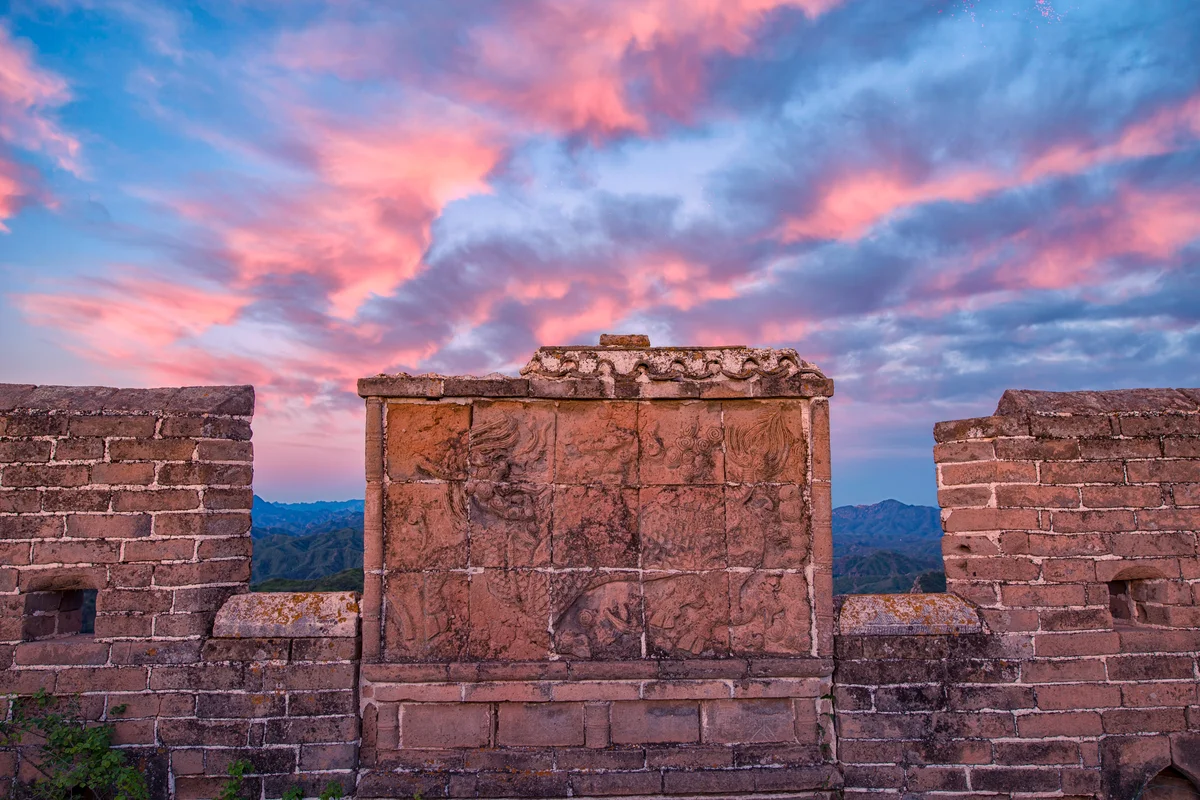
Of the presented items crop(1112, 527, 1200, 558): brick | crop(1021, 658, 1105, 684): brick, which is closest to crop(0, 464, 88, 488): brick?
crop(1021, 658, 1105, 684): brick

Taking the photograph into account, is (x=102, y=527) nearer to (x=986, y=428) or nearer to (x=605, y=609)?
(x=605, y=609)

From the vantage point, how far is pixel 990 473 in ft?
15.1

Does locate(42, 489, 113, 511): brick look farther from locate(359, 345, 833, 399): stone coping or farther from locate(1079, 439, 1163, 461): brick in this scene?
locate(1079, 439, 1163, 461): brick

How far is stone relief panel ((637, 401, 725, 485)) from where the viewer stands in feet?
14.7

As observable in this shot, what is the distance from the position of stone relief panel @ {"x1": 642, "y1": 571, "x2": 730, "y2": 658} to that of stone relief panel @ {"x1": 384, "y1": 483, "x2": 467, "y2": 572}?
1262 mm

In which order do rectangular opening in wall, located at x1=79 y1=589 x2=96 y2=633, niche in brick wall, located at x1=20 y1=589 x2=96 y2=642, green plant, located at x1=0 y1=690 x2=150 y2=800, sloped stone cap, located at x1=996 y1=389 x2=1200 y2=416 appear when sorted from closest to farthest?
green plant, located at x1=0 y1=690 x2=150 y2=800, niche in brick wall, located at x1=20 y1=589 x2=96 y2=642, sloped stone cap, located at x1=996 y1=389 x2=1200 y2=416, rectangular opening in wall, located at x1=79 y1=589 x2=96 y2=633

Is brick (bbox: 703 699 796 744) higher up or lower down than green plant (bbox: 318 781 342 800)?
higher up

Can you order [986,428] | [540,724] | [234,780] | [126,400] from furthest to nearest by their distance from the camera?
[986,428] → [126,400] → [540,724] → [234,780]

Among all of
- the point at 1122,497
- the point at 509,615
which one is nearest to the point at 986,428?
the point at 1122,497

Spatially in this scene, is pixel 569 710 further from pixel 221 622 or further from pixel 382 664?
pixel 221 622

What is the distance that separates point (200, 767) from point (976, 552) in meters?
5.22

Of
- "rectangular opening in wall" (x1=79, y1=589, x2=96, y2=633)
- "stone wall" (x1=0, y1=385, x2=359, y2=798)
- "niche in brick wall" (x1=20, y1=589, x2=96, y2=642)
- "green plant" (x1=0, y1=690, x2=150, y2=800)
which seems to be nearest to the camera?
"green plant" (x1=0, y1=690, x2=150, y2=800)

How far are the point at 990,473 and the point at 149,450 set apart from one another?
18.3 ft

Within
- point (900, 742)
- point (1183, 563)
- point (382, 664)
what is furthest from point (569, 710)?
point (1183, 563)
